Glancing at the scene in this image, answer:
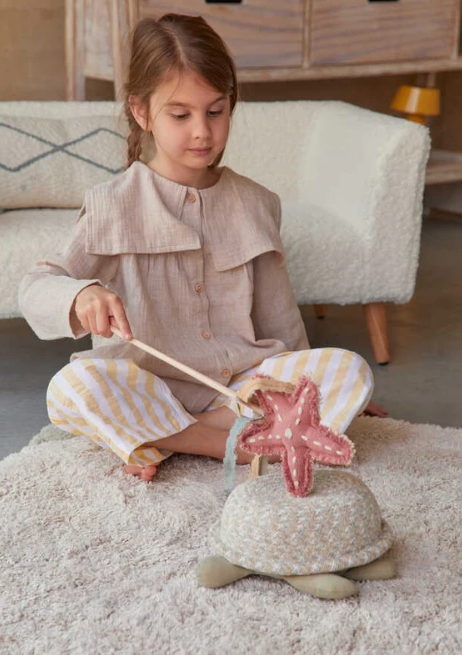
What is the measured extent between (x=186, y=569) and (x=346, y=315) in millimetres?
1282

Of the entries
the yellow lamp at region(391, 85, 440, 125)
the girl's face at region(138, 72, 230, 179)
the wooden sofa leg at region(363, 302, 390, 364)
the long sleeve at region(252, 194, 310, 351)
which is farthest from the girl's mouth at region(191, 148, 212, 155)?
the yellow lamp at region(391, 85, 440, 125)

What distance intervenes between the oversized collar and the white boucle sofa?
0.33 metres

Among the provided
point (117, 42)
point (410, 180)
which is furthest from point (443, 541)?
point (117, 42)

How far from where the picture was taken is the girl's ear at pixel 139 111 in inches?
51.5

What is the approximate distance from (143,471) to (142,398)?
4.2 inches

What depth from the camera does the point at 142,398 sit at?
1.27m

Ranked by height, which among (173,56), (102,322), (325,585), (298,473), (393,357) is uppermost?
(173,56)

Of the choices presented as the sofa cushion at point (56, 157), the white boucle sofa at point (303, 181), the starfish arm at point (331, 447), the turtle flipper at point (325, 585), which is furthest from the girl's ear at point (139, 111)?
the turtle flipper at point (325, 585)

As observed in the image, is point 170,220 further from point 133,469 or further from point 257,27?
point 257,27

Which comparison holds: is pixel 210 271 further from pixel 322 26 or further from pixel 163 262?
pixel 322 26

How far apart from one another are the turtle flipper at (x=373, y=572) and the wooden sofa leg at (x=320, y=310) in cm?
119

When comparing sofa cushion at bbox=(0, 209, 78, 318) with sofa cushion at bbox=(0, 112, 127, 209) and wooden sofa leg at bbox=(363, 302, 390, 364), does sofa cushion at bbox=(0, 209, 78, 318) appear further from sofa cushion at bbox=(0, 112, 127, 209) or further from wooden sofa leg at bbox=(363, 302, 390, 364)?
wooden sofa leg at bbox=(363, 302, 390, 364)

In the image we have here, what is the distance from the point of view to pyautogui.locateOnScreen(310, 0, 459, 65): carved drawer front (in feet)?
8.11

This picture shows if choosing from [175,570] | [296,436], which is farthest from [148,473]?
[296,436]
